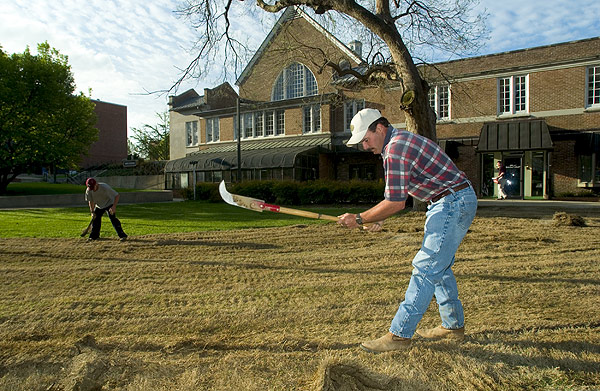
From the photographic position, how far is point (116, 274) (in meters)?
6.37

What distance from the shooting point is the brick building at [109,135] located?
58094 millimetres

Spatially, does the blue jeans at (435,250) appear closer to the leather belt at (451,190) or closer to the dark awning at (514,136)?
the leather belt at (451,190)

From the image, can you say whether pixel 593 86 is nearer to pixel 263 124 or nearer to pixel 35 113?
pixel 263 124

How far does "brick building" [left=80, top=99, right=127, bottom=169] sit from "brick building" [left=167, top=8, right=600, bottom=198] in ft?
107

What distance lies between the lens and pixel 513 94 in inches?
872

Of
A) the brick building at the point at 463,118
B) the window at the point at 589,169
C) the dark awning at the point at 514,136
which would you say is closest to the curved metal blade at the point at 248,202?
the brick building at the point at 463,118

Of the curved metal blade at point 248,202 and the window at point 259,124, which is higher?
the window at point 259,124

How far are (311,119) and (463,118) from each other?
33.0 ft

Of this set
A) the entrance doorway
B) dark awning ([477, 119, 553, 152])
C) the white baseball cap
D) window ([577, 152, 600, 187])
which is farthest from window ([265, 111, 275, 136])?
the white baseball cap

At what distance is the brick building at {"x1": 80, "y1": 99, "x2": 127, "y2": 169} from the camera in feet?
191

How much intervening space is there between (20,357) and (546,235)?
9.82 metres

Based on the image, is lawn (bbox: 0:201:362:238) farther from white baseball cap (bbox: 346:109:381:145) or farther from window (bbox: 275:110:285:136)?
window (bbox: 275:110:285:136)

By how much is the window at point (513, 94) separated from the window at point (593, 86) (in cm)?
266

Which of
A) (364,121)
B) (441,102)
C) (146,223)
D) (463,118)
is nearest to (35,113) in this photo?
(146,223)
